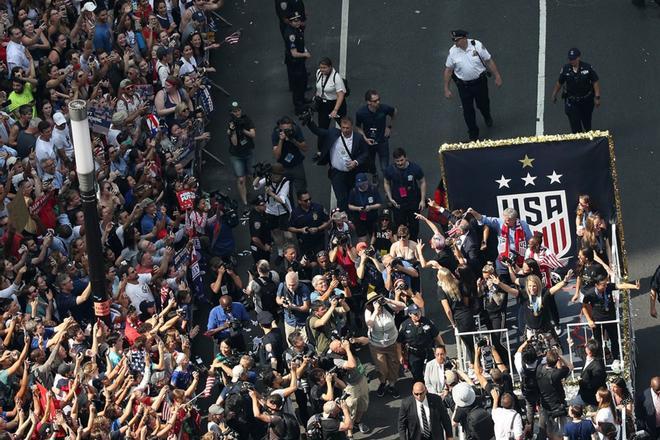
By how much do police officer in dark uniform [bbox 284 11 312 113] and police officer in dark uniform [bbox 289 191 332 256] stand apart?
13.2ft

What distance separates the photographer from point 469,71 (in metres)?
30.7

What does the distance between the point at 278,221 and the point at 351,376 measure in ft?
14.1

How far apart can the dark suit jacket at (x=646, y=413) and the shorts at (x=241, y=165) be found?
26.6 feet

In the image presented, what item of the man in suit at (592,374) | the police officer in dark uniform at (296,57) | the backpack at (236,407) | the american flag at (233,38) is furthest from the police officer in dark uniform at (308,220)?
the american flag at (233,38)

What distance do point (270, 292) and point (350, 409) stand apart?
235 cm

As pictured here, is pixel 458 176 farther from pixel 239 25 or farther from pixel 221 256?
pixel 239 25

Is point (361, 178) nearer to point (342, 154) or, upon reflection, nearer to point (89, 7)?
point (342, 154)

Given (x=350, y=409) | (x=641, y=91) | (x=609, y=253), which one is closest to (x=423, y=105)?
(x=641, y=91)

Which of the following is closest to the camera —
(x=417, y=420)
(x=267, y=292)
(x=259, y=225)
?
(x=417, y=420)

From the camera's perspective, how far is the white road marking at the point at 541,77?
31.7 metres

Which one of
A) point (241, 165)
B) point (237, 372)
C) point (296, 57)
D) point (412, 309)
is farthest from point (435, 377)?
point (296, 57)

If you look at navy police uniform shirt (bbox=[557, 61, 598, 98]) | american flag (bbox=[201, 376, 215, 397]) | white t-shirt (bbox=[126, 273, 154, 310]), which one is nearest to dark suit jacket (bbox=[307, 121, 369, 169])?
navy police uniform shirt (bbox=[557, 61, 598, 98])

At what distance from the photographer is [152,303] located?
26.3m

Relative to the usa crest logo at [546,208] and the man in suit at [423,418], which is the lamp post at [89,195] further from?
the usa crest logo at [546,208]
